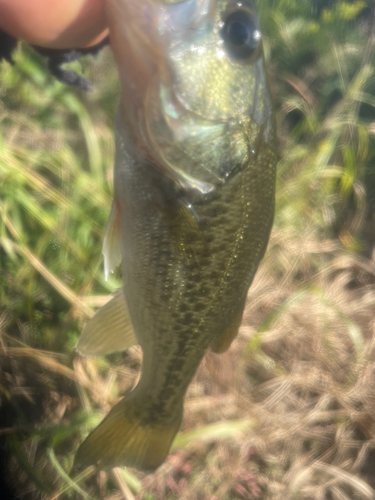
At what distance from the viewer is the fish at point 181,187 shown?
521 millimetres

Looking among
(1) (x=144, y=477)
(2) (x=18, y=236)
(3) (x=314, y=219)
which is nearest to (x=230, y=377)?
(1) (x=144, y=477)

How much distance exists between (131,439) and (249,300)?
875 mm

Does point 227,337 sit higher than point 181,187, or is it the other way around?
point 181,187

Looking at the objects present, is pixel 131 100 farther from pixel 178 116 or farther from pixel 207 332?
pixel 207 332

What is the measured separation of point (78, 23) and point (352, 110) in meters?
1.44

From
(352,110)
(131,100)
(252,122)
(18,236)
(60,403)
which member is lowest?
(352,110)

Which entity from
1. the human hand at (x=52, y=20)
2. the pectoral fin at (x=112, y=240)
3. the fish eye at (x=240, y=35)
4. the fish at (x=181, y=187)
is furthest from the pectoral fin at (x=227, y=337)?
the human hand at (x=52, y=20)

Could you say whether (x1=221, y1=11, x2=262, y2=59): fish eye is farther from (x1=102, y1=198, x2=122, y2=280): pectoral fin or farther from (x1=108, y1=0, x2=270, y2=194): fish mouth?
(x1=102, y1=198, x2=122, y2=280): pectoral fin

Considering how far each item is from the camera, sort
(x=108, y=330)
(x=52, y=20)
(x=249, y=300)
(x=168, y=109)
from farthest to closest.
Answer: (x=249, y=300)
(x=108, y=330)
(x=52, y=20)
(x=168, y=109)

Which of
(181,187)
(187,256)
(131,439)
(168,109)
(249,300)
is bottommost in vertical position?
(249,300)

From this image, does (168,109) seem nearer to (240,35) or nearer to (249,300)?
(240,35)

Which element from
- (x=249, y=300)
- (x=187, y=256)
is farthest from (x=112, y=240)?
(x=249, y=300)

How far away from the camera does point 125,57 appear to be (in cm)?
52

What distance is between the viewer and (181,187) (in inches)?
22.8
